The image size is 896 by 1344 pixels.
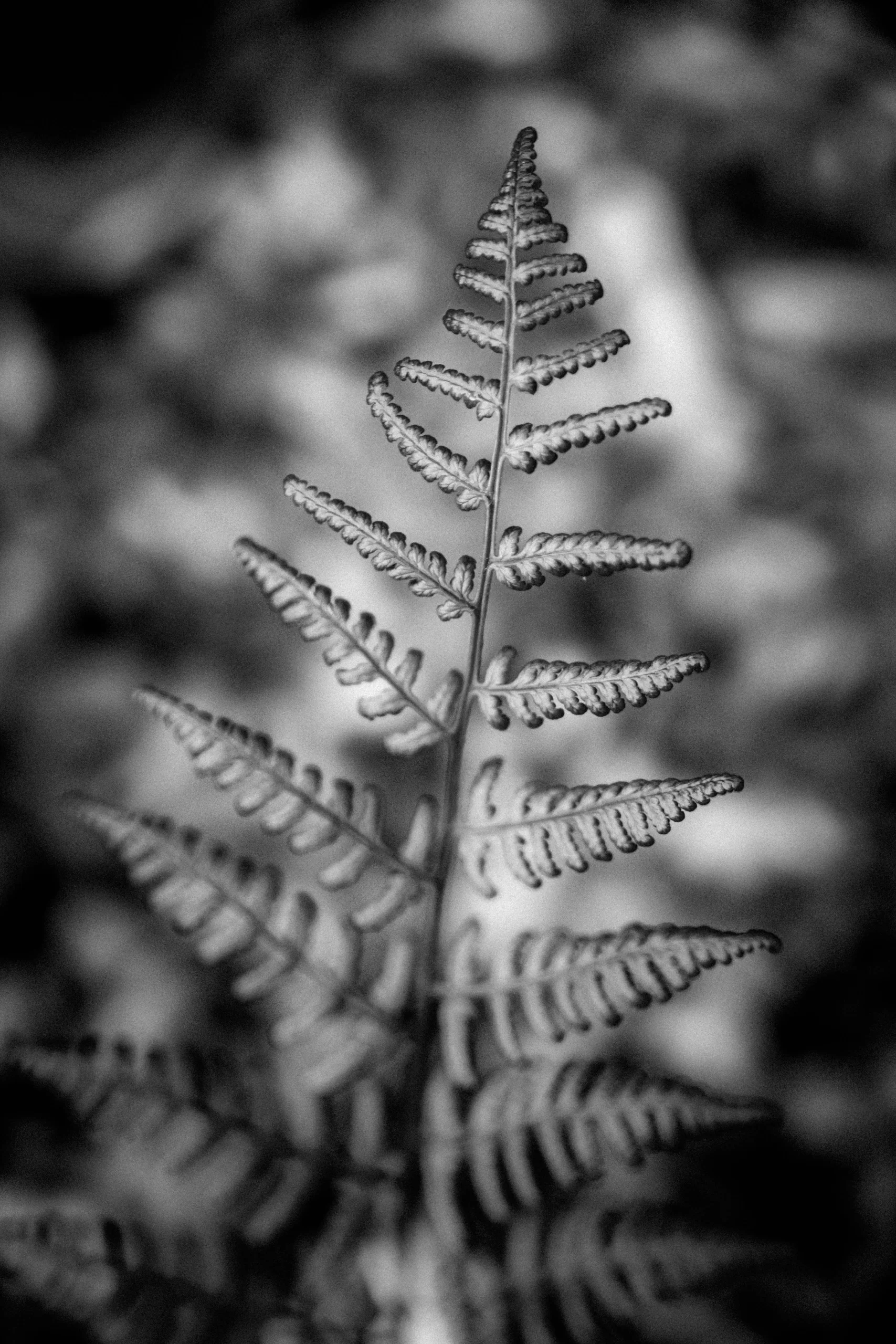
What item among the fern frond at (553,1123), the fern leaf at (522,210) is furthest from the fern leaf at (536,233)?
the fern frond at (553,1123)

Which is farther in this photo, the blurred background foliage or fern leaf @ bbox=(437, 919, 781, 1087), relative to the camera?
the blurred background foliage

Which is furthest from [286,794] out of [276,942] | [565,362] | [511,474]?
[511,474]

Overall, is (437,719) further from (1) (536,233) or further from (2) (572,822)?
(1) (536,233)

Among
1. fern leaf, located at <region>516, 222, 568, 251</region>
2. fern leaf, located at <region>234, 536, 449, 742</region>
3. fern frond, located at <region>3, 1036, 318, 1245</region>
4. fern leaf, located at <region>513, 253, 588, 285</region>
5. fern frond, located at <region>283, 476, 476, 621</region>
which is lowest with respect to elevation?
fern frond, located at <region>3, 1036, 318, 1245</region>

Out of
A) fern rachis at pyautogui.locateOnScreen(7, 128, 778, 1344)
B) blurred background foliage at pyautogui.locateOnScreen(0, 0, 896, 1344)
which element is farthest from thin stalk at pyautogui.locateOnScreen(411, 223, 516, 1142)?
blurred background foliage at pyautogui.locateOnScreen(0, 0, 896, 1344)

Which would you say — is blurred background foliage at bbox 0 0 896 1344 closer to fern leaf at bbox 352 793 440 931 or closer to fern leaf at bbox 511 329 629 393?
fern leaf at bbox 352 793 440 931

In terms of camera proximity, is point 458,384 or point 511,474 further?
point 511,474
